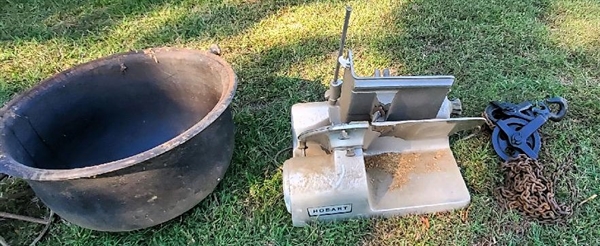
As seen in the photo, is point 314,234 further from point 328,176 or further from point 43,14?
point 43,14

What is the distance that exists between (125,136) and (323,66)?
3.07ft

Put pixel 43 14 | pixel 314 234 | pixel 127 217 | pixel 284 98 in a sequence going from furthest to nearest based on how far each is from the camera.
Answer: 1. pixel 43 14
2. pixel 284 98
3. pixel 314 234
4. pixel 127 217

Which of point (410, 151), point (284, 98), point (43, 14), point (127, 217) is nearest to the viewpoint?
point (127, 217)

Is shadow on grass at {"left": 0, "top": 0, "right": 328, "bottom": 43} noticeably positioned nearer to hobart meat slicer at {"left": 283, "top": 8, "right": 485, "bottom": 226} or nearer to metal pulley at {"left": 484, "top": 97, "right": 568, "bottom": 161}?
hobart meat slicer at {"left": 283, "top": 8, "right": 485, "bottom": 226}

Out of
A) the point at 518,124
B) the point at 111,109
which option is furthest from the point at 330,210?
the point at 111,109

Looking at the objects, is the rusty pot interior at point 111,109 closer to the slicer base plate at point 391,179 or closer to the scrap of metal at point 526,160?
the slicer base plate at point 391,179

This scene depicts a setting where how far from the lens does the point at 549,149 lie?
1960 mm

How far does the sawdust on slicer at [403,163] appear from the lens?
1.78 metres

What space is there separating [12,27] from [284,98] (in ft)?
5.09

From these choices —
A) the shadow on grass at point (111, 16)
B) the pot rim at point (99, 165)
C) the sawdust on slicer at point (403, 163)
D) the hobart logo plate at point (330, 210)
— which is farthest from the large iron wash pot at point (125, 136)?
the shadow on grass at point (111, 16)

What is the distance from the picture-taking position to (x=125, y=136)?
6.56 feet

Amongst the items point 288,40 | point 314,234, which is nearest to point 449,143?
point 314,234

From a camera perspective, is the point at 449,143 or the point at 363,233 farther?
the point at 449,143

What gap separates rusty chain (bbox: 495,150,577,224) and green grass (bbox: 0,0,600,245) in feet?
0.11
